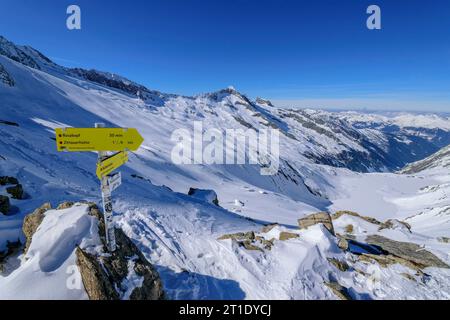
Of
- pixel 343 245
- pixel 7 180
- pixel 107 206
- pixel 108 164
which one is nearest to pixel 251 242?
pixel 343 245

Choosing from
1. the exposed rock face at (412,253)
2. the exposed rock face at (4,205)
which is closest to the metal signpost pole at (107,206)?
the exposed rock face at (4,205)

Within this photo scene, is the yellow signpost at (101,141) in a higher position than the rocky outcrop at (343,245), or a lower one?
higher

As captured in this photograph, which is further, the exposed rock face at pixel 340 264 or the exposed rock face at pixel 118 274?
the exposed rock face at pixel 340 264

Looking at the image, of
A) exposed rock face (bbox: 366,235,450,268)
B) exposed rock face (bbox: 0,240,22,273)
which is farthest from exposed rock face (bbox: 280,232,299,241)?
exposed rock face (bbox: 0,240,22,273)

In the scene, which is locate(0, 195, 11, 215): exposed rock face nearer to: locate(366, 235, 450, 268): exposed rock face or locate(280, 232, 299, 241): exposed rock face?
locate(280, 232, 299, 241): exposed rock face

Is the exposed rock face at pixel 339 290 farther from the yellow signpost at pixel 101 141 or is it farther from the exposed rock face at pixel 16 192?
the exposed rock face at pixel 16 192
